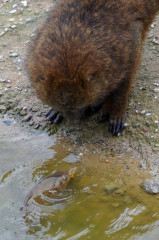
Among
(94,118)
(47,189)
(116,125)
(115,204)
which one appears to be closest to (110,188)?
(115,204)

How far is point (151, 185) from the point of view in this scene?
156 inches

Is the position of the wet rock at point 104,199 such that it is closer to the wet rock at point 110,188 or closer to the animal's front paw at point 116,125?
the wet rock at point 110,188

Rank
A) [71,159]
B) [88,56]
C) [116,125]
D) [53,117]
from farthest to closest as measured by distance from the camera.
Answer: [53,117]
[116,125]
[71,159]
[88,56]

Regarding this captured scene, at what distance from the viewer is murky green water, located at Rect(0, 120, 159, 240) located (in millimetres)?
3578

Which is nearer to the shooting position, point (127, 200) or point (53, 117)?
point (127, 200)

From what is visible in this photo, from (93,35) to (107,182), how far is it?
61.2 inches

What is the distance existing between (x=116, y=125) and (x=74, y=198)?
123 centimetres

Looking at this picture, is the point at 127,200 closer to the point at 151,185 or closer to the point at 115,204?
the point at 115,204

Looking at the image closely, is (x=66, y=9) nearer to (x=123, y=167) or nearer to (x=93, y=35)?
(x=93, y=35)

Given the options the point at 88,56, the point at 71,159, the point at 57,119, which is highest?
the point at 88,56

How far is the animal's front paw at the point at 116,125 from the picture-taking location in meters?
4.80

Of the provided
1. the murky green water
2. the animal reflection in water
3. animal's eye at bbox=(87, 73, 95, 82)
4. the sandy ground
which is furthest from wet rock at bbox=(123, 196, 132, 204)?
animal's eye at bbox=(87, 73, 95, 82)

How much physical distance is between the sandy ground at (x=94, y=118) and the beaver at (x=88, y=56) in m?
0.21

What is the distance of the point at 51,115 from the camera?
17.0 ft
